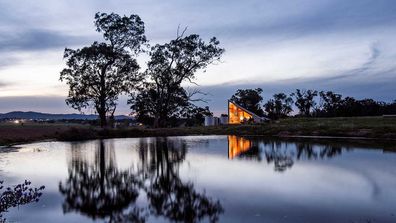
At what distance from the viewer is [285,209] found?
9.95 metres

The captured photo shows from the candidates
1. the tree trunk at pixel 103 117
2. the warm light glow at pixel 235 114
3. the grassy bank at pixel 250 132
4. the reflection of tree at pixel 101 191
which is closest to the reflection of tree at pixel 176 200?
the reflection of tree at pixel 101 191

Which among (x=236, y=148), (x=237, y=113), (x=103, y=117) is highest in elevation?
(x=237, y=113)

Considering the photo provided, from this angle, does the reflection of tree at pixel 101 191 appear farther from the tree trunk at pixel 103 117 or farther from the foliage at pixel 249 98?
the foliage at pixel 249 98

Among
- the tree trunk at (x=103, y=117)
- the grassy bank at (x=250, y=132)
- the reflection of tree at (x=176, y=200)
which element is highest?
the tree trunk at (x=103, y=117)

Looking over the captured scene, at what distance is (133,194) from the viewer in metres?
12.2

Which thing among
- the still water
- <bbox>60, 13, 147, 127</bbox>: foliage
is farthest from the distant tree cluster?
the still water

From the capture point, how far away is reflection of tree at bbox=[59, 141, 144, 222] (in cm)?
999

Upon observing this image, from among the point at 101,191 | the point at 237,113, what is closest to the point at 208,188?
the point at 101,191

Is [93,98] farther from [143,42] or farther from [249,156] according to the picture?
[249,156]

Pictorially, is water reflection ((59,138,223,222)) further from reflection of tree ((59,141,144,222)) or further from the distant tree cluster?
the distant tree cluster

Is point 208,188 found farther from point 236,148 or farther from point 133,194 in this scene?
point 236,148

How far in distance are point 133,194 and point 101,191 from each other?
4.33 ft

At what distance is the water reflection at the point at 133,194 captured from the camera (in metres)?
9.71

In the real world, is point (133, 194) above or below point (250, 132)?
below
